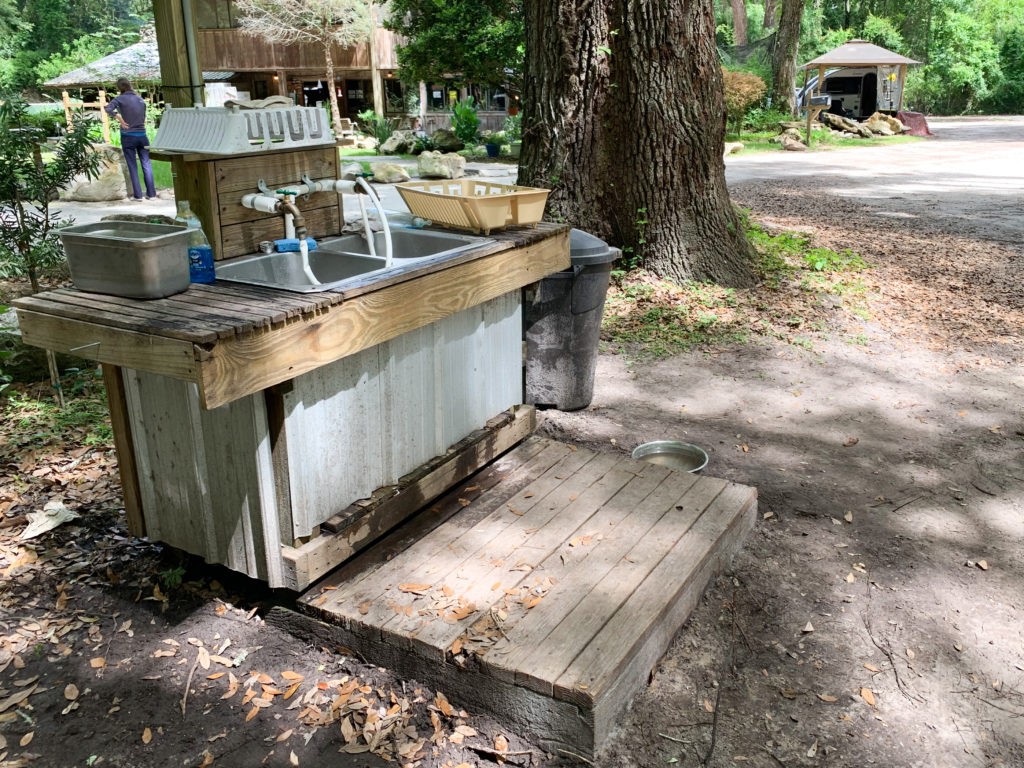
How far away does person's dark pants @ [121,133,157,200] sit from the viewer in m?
13.5

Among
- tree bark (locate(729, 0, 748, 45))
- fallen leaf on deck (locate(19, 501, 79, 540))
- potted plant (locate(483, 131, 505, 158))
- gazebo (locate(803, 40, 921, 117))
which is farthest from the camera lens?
tree bark (locate(729, 0, 748, 45))

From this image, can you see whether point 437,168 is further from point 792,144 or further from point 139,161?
point 792,144

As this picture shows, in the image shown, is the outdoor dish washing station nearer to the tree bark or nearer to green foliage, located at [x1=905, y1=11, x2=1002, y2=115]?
the tree bark

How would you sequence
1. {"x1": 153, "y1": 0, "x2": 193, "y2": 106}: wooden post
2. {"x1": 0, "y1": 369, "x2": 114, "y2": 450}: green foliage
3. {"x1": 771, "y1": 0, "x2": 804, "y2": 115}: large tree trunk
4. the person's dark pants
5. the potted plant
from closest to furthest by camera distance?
{"x1": 153, "y1": 0, "x2": 193, "y2": 106}: wooden post → {"x1": 0, "y1": 369, "x2": 114, "y2": 450}: green foliage → the person's dark pants → the potted plant → {"x1": 771, "y1": 0, "x2": 804, "y2": 115}: large tree trunk

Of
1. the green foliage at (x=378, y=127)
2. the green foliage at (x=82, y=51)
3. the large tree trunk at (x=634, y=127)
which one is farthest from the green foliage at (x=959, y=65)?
the green foliage at (x=82, y=51)

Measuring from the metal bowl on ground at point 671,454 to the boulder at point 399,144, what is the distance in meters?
19.0

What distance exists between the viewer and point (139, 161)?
14.2 meters

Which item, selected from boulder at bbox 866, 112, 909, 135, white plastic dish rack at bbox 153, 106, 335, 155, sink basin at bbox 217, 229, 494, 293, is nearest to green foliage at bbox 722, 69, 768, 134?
boulder at bbox 866, 112, 909, 135

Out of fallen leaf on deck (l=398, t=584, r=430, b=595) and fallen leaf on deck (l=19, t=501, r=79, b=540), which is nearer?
fallen leaf on deck (l=398, t=584, r=430, b=595)

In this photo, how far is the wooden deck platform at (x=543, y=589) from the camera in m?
2.71

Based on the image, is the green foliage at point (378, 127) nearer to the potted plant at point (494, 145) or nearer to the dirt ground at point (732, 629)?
the potted plant at point (494, 145)

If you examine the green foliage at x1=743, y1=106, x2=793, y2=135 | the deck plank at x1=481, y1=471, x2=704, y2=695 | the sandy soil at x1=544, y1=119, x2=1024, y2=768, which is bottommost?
the sandy soil at x1=544, y1=119, x2=1024, y2=768

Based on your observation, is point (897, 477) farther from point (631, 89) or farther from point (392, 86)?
point (392, 86)

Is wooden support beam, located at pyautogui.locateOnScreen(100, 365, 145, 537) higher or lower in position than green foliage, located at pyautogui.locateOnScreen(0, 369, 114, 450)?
higher
